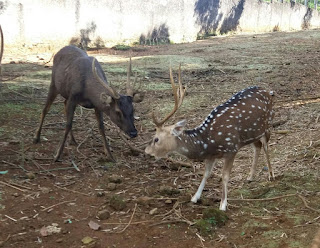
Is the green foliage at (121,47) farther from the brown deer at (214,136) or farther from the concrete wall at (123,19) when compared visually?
the brown deer at (214,136)

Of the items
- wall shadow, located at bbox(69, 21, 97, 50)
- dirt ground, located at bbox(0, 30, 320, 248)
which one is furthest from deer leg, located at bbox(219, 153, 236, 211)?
wall shadow, located at bbox(69, 21, 97, 50)

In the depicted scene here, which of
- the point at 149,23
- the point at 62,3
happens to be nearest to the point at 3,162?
the point at 62,3

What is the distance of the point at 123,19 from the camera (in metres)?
16.6

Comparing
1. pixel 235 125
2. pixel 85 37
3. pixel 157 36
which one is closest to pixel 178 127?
pixel 235 125

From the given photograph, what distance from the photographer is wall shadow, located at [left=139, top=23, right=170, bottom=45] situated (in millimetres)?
17641

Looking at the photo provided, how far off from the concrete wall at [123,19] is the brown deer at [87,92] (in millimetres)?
7819

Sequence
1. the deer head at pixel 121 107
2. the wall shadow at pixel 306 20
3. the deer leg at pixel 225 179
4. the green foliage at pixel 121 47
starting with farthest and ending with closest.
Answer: the wall shadow at pixel 306 20
the green foliage at pixel 121 47
the deer head at pixel 121 107
the deer leg at pixel 225 179

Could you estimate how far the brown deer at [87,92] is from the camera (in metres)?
5.31

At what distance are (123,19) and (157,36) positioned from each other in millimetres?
2077

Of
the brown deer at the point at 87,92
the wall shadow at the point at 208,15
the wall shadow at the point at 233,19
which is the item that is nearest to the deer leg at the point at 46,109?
the brown deer at the point at 87,92

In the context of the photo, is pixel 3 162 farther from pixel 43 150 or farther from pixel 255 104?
pixel 255 104

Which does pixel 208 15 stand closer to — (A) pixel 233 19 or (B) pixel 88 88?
(A) pixel 233 19

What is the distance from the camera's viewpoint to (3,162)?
5.17m

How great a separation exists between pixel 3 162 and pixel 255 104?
3.13 m
